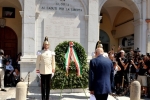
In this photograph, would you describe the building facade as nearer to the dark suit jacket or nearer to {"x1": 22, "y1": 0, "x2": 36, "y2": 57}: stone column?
{"x1": 22, "y1": 0, "x2": 36, "y2": 57}: stone column

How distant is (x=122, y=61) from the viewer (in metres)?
9.24

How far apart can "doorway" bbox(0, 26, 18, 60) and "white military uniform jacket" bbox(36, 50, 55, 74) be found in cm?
948

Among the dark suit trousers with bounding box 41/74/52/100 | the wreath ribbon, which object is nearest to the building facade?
the wreath ribbon

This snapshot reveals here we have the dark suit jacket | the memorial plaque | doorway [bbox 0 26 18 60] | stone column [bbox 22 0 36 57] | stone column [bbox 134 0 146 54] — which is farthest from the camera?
doorway [bbox 0 26 18 60]

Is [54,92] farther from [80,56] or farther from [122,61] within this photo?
[122,61]

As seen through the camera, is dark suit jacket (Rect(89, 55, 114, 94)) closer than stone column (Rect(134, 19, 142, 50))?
Yes

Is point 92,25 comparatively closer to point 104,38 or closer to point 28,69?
point 28,69

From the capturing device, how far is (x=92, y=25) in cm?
1234

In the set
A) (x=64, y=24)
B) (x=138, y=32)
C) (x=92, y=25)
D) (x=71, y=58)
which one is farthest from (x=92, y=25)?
(x=71, y=58)

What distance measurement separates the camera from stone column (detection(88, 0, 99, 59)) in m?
12.2

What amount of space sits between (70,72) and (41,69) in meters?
2.04

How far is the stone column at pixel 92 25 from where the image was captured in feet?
40.1

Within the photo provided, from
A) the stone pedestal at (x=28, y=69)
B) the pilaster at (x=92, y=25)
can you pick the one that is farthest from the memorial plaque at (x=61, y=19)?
the stone pedestal at (x=28, y=69)

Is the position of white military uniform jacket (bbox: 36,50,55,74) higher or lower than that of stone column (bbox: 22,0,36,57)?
lower
